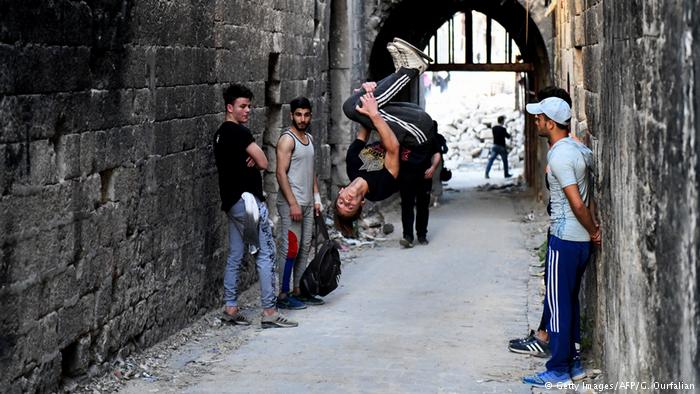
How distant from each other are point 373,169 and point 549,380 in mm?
1958

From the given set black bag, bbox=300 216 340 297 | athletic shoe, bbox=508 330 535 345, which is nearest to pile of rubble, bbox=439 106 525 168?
black bag, bbox=300 216 340 297

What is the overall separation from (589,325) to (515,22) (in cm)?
1301

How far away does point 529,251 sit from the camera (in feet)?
44.8

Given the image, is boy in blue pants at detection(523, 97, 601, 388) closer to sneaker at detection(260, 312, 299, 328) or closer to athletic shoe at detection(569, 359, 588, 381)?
athletic shoe at detection(569, 359, 588, 381)

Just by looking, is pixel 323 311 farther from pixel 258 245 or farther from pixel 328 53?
pixel 328 53

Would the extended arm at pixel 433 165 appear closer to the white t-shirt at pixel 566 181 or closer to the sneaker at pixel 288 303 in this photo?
the sneaker at pixel 288 303

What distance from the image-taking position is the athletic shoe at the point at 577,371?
7.39 metres

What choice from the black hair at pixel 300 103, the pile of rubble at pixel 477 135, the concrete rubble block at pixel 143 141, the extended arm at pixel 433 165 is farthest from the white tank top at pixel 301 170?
the pile of rubble at pixel 477 135

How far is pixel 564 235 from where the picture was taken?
23.7 ft

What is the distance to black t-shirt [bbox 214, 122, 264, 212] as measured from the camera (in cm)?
896

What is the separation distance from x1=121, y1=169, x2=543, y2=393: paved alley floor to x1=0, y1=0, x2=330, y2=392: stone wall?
61 cm

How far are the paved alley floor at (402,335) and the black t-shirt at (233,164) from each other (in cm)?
104

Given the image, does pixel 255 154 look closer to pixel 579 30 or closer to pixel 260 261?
pixel 260 261

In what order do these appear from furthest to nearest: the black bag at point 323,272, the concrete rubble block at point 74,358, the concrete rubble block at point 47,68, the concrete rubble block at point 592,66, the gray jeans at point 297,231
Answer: the gray jeans at point 297,231, the black bag at point 323,272, the concrete rubble block at point 592,66, the concrete rubble block at point 74,358, the concrete rubble block at point 47,68
